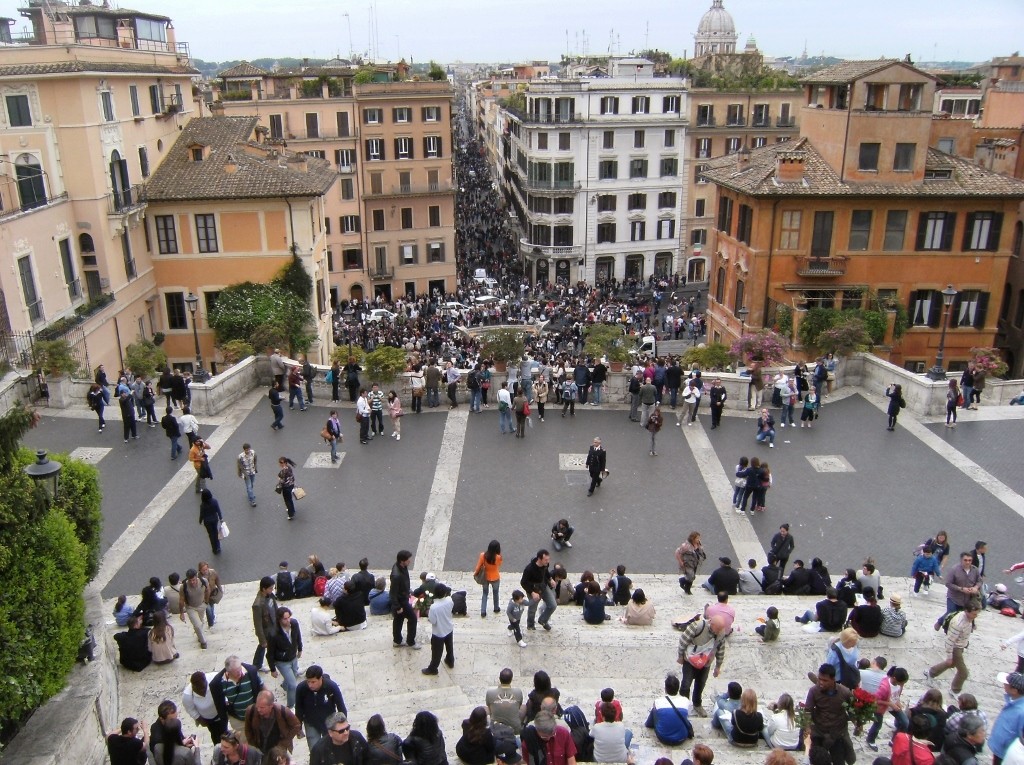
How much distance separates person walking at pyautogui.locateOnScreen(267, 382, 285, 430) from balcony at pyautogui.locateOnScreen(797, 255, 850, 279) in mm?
20878

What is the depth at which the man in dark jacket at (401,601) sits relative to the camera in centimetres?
1228

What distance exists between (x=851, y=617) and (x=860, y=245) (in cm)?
2381

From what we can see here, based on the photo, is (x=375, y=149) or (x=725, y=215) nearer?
(x=725, y=215)

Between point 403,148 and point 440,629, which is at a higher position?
point 403,148

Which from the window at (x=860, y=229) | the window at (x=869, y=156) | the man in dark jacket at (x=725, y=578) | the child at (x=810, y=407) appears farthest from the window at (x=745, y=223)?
the man in dark jacket at (x=725, y=578)

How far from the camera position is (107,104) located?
33.4 meters

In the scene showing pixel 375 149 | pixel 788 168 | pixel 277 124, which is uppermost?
pixel 277 124

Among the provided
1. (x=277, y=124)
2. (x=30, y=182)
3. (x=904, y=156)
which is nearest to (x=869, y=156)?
(x=904, y=156)

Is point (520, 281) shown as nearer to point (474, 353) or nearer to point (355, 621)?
point (474, 353)

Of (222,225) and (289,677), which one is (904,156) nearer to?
(222,225)

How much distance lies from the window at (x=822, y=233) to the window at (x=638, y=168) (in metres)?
31.9

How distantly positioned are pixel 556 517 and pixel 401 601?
23.0 ft

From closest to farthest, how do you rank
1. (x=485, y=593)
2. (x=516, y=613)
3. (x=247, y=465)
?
1. (x=516, y=613)
2. (x=485, y=593)
3. (x=247, y=465)

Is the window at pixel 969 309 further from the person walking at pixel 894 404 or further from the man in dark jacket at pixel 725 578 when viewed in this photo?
the man in dark jacket at pixel 725 578
